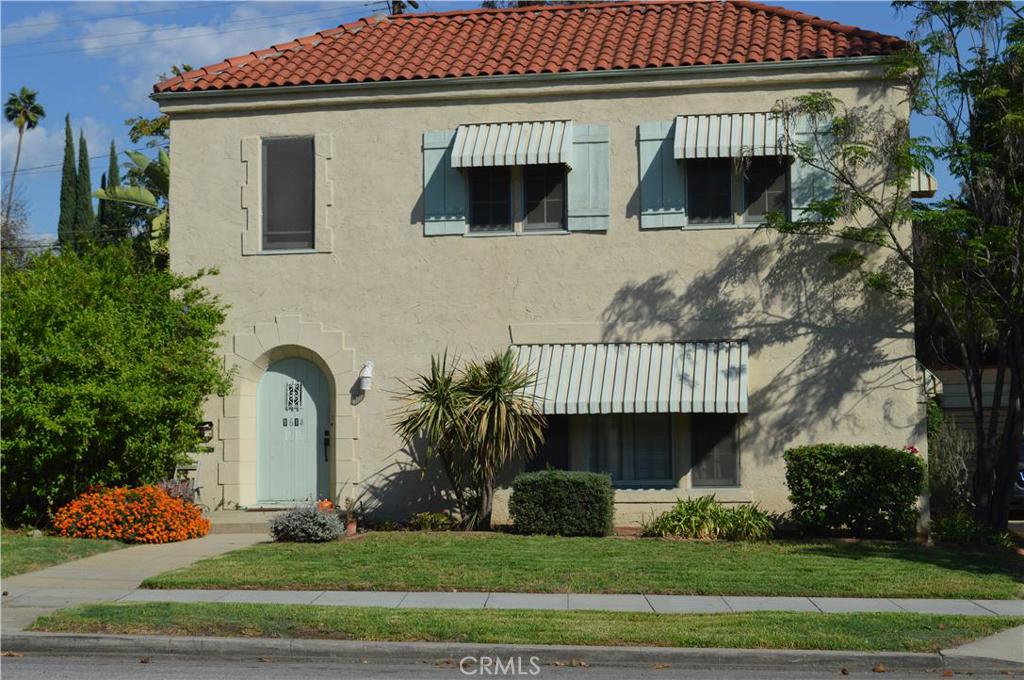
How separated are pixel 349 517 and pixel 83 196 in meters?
32.5

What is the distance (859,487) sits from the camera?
15492 mm

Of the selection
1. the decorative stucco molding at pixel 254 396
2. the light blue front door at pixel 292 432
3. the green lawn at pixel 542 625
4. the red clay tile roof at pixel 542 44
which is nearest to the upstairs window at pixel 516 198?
the red clay tile roof at pixel 542 44

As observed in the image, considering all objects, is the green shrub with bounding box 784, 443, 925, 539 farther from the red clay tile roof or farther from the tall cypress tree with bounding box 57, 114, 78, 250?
the tall cypress tree with bounding box 57, 114, 78, 250

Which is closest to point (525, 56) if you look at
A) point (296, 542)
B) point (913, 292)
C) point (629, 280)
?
point (629, 280)

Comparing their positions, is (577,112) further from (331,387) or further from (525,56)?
(331,387)

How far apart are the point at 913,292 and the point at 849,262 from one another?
1016 millimetres

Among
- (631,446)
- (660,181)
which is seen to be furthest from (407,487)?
(660,181)

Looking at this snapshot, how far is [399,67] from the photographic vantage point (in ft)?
60.0

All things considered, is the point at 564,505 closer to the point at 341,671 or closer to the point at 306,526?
the point at 306,526

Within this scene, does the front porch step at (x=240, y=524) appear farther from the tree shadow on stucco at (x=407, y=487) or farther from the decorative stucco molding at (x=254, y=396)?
the tree shadow on stucco at (x=407, y=487)

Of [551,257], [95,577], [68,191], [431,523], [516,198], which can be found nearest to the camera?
[95,577]

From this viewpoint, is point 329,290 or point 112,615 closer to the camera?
point 112,615

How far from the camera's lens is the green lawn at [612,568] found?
12188 millimetres

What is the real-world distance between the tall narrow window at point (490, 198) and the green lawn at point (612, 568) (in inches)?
203
